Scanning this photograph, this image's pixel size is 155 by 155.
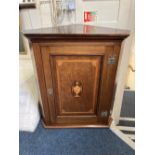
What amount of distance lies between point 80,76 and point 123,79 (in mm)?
759

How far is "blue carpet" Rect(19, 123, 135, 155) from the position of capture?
1.24m

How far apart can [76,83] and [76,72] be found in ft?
0.31

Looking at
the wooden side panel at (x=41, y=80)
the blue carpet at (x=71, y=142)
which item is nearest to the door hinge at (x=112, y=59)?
the wooden side panel at (x=41, y=80)

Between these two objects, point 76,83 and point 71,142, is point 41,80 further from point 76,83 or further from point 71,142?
point 71,142

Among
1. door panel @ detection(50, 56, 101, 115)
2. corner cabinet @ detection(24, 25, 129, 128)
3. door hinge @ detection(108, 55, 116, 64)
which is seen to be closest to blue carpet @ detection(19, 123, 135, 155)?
corner cabinet @ detection(24, 25, 129, 128)

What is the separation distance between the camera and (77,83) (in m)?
1.18

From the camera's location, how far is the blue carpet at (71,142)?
4.06ft

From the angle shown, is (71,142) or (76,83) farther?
(71,142)

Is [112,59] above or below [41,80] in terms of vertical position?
above

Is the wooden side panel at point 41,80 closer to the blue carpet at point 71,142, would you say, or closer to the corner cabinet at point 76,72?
the corner cabinet at point 76,72

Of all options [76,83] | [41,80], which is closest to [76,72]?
[76,83]

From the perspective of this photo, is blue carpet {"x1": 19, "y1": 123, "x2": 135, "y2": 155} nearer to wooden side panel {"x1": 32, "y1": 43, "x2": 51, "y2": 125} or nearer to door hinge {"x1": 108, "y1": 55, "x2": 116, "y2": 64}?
wooden side panel {"x1": 32, "y1": 43, "x2": 51, "y2": 125}
